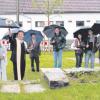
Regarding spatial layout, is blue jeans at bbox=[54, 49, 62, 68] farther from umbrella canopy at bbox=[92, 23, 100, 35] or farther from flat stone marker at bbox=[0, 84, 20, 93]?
flat stone marker at bbox=[0, 84, 20, 93]

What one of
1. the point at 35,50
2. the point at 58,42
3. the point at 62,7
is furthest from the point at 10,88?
the point at 62,7

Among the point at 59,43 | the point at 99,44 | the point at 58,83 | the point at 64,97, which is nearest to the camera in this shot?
the point at 64,97

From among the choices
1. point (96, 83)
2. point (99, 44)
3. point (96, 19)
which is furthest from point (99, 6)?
point (96, 83)

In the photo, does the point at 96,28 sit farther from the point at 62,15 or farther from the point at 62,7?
the point at 62,15

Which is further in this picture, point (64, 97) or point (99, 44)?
point (99, 44)

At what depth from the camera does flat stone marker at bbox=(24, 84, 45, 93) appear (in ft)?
36.4

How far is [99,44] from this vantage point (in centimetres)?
2098

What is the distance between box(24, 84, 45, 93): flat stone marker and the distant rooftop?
45.1 m

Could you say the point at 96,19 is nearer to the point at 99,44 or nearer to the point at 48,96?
the point at 99,44

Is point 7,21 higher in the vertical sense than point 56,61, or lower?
higher

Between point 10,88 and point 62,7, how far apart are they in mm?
47626

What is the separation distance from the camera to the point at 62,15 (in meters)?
58.9

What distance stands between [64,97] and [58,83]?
84 cm

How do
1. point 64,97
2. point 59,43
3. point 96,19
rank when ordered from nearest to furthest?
point 64,97 < point 59,43 < point 96,19
